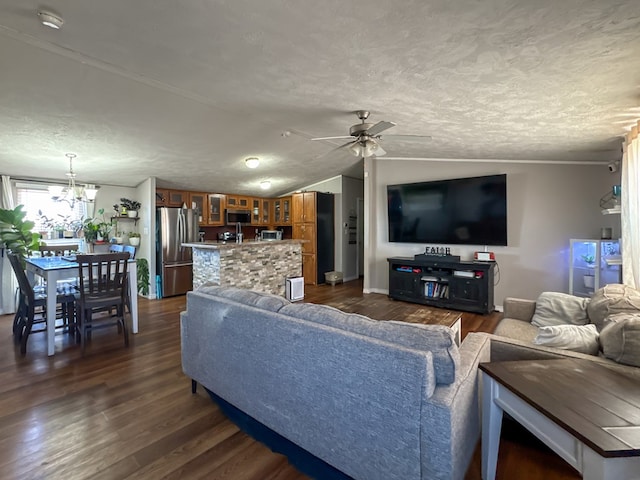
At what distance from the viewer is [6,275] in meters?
4.67

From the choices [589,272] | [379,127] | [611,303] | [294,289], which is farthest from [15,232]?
[589,272]

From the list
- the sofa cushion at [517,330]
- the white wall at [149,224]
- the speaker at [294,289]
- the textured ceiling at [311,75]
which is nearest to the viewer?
the textured ceiling at [311,75]

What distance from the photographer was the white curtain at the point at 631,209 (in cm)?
277

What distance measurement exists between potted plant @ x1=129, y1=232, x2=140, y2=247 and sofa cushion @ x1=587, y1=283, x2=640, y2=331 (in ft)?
21.4

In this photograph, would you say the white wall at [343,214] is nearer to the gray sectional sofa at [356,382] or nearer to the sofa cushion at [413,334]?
the gray sectional sofa at [356,382]

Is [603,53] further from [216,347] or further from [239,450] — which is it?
[239,450]

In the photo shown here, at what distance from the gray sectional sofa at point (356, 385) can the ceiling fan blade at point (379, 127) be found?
189cm

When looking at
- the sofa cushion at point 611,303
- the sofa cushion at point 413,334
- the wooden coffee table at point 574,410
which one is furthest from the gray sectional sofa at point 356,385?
the sofa cushion at point 611,303

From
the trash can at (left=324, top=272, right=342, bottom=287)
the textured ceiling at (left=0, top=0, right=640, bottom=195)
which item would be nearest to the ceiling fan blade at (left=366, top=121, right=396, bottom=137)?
the textured ceiling at (left=0, top=0, right=640, bottom=195)

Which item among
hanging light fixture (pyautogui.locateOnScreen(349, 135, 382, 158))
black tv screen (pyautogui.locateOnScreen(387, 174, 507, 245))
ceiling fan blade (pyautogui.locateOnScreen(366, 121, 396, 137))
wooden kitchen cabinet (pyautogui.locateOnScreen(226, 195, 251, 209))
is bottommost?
black tv screen (pyautogui.locateOnScreen(387, 174, 507, 245))

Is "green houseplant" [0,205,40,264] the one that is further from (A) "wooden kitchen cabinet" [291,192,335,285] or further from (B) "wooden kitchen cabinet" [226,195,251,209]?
(A) "wooden kitchen cabinet" [291,192,335,285]

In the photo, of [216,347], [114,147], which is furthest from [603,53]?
[114,147]

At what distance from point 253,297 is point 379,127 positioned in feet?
6.47

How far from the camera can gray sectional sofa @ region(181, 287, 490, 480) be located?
Answer: 1.25 metres
